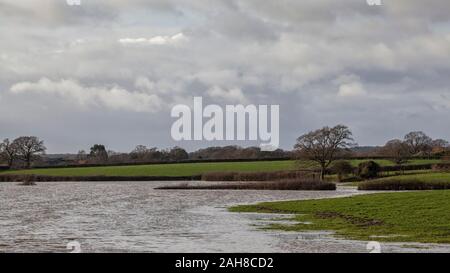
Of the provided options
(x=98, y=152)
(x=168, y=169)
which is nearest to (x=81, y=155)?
(x=98, y=152)

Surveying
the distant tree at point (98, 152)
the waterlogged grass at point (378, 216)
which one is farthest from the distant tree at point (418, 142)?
the waterlogged grass at point (378, 216)

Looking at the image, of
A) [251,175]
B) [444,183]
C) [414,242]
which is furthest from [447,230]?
[251,175]

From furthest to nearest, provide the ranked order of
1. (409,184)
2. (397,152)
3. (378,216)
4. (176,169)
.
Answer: (176,169)
(397,152)
(409,184)
(378,216)

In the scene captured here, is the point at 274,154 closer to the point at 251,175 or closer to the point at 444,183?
the point at 251,175

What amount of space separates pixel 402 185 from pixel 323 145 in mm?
34942

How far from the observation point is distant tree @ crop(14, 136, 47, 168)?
142137 mm

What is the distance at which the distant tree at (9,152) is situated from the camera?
470ft

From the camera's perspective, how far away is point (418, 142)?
5679 inches

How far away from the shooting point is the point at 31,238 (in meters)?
29.8

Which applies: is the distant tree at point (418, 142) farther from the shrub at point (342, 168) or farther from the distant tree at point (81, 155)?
the distant tree at point (81, 155)

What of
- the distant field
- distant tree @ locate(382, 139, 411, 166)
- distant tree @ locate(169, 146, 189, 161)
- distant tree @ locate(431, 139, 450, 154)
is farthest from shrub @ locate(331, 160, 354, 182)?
distant tree @ locate(169, 146, 189, 161)

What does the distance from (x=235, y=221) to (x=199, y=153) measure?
130 metres

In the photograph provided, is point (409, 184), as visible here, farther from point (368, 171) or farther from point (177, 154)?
point (177, 154)

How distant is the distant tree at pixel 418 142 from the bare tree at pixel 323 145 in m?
38.4
